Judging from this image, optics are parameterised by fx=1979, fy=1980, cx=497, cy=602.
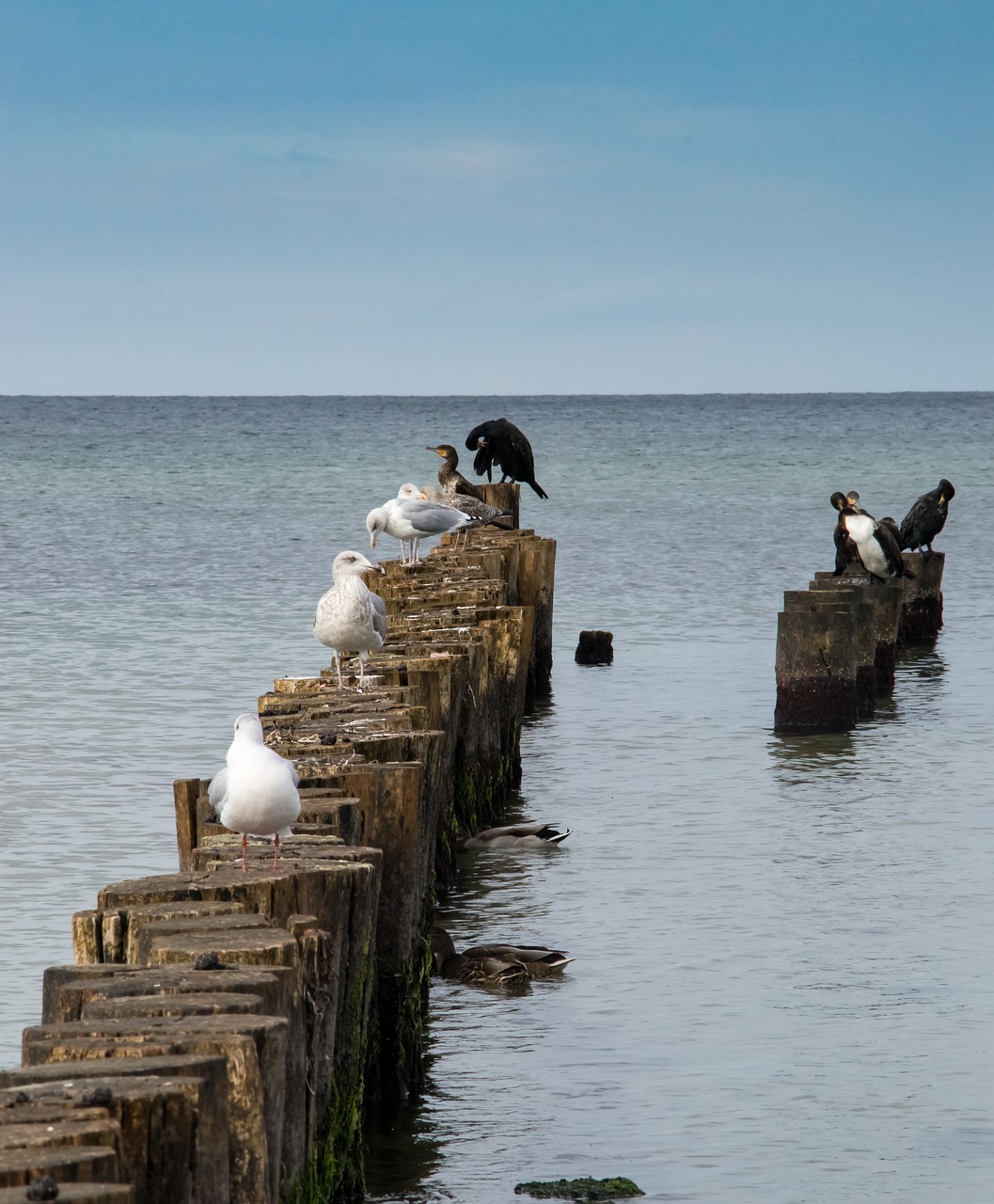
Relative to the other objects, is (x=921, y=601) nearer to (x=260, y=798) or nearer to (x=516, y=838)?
(x=516, y=838)

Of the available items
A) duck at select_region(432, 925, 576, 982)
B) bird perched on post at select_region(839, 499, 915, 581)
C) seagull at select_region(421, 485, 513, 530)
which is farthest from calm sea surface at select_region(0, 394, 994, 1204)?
seagull at select_region(421, 485, 513, 530)

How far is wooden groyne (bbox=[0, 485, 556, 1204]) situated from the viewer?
13.3 feet

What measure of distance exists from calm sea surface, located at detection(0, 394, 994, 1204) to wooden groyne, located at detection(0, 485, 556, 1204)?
26.1 inches

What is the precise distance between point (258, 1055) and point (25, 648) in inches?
684

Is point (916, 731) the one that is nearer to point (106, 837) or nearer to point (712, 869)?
point (712, 869)

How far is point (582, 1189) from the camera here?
6.52 metres

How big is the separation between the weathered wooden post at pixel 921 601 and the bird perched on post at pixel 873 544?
2.64 meters

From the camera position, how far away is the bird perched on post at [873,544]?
62.4 ft

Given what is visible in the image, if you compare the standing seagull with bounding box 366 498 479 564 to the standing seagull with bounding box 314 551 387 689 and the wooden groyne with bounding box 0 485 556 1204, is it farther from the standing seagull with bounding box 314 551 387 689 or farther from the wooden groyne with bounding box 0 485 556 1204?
the wooden groyne with bounding box 0 485 556 1204

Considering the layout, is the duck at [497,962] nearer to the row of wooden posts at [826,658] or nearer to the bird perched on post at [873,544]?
the row of wooden posts at [826,658]

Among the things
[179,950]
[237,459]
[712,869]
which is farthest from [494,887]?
[237,459]

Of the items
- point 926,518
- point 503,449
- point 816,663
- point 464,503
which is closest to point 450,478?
point 464,503

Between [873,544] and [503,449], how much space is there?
5.01m

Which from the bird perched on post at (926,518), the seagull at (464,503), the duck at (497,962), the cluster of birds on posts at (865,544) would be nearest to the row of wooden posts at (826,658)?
the cluster of birds on posts at (865,544)
